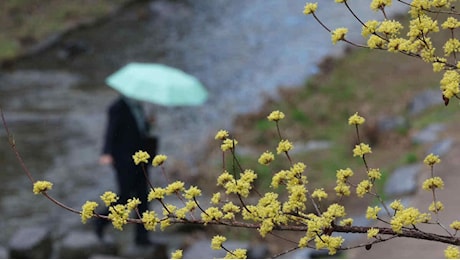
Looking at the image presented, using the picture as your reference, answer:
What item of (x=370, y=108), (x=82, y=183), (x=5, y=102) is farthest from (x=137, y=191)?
(x=5, y=102)

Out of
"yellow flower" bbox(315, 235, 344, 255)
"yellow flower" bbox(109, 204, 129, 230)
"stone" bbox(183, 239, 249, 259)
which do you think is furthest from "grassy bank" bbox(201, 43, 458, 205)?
"yellow flower" bbox(109, 204, 129, 230)

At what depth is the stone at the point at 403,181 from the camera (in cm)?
745

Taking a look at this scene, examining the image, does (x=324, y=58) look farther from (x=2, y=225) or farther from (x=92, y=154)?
(x=2, y=225)

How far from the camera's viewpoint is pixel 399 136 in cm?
977

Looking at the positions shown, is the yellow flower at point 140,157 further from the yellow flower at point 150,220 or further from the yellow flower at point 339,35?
the yellow flower at point 339,35

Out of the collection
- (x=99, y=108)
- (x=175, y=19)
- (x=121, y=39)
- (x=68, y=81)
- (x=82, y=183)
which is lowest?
(x=82, y=183)

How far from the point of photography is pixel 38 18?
19312mm

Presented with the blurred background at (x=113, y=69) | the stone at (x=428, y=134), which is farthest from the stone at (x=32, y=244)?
the stone at (x=428, y=134)

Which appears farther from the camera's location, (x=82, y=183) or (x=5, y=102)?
(x=5, y=102)

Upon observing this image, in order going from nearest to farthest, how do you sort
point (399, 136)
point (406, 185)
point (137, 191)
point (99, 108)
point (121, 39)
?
point (137, 191), point (406, 185), point (399, 136), point (99, 108), point (121, 39)

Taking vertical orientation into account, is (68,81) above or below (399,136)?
above

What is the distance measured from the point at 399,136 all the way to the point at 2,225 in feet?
16.3

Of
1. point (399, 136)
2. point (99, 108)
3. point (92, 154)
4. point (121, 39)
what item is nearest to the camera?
point (399, 136)

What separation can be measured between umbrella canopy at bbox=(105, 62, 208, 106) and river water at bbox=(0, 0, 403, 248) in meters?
2.12
